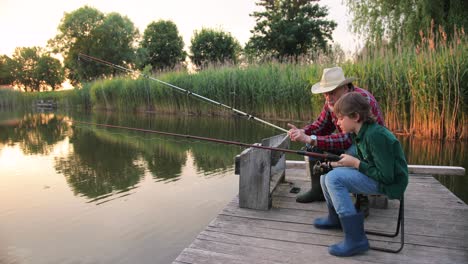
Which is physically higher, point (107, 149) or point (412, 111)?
point (412, 111)

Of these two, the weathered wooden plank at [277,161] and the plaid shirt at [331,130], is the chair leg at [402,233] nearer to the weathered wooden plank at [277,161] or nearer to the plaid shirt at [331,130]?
the plaid shirt at [331,130]

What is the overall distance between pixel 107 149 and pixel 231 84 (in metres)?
7.57

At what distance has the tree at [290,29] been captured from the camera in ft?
115

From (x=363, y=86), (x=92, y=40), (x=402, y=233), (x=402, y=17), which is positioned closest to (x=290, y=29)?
(x=402, y=17)

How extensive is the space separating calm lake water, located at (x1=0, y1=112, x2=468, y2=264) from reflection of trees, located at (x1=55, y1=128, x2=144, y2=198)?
0.02 m

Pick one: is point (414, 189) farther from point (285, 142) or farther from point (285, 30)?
point (285, 30)

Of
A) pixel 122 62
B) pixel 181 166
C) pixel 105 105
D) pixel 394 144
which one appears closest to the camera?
pixel 394 144

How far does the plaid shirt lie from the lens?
2688 millimetres

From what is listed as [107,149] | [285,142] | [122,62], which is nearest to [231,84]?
[107,149]

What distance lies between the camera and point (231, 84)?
48.4 ft

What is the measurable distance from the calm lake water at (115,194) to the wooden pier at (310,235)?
2.18 ft

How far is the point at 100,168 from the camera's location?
620 centimetres

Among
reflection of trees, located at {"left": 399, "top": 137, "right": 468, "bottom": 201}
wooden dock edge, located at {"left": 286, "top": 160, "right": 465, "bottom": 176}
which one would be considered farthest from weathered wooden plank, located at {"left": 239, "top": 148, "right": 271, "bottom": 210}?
reflection of trees, located at {"left": 399, "top": 137, "right": 468, "bottom": 201}

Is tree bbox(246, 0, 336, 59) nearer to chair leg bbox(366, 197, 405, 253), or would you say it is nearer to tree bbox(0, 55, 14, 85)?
chair leg bbox(366, 197, 405, 253)
